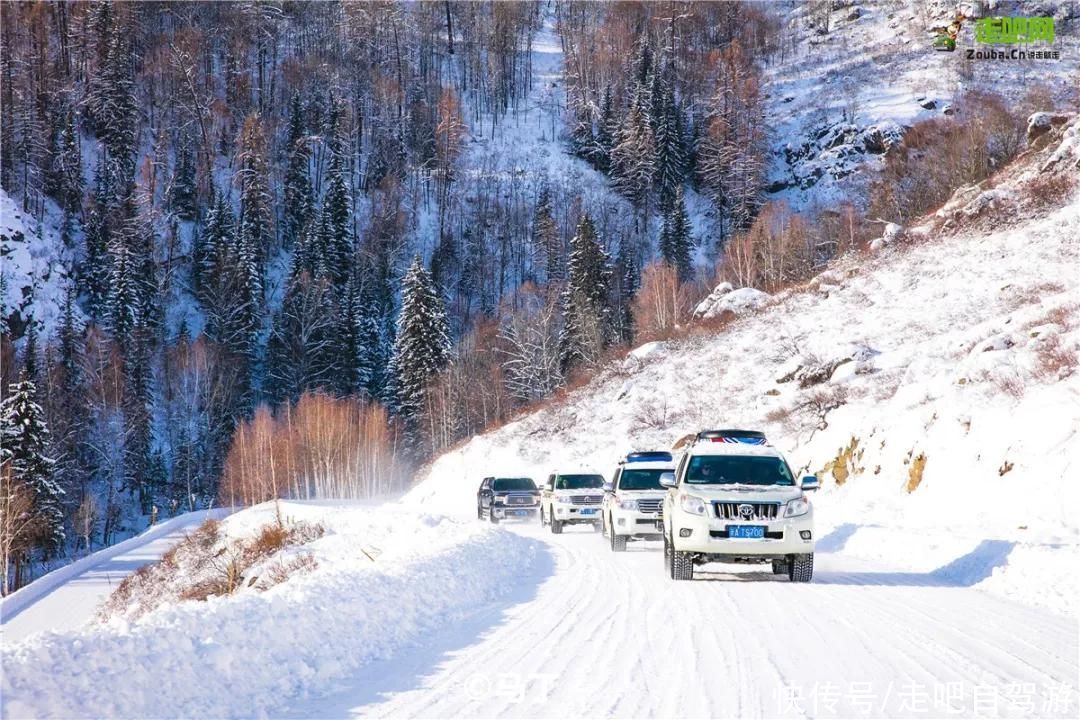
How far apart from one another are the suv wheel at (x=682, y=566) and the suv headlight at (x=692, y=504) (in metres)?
0.66

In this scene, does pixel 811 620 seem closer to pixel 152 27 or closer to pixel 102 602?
pixel 102 602

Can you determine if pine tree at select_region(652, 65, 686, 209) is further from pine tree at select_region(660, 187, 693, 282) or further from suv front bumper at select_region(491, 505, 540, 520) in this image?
suv front bumper at select_region(491, 505, 540, 520)

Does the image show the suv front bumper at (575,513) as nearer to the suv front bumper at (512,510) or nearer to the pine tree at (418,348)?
the suv front bumper at (512,510)

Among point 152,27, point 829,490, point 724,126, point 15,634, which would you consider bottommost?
point 15,634

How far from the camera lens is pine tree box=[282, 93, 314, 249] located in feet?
347

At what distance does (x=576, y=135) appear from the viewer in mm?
124500

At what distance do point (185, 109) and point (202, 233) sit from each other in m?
23.5

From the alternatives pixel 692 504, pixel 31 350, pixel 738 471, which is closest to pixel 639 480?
pixel 738 471

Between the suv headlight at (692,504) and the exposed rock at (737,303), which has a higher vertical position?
the exposed rock at (737,303)

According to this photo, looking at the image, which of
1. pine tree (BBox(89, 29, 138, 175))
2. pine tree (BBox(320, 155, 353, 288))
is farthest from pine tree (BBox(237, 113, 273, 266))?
pine tree (BBox(89, 29, 138, 175))

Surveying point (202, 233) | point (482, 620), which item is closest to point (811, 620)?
point (482, 620)

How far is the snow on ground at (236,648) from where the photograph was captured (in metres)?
5.94

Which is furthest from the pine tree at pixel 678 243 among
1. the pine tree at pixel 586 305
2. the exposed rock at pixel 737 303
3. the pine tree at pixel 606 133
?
the exposed rock at pixel 737 303

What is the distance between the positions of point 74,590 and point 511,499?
21.2m
